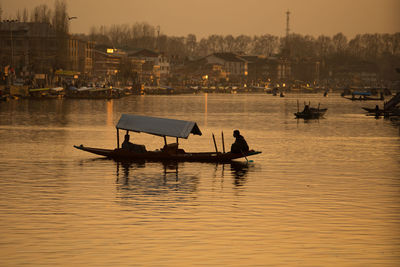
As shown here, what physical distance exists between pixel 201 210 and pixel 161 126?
53.2ft

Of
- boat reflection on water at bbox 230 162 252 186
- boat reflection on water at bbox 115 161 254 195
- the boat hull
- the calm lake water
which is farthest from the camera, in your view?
the boat hull

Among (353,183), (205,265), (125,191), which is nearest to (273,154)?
(353,183)

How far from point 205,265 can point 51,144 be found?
1586 inches

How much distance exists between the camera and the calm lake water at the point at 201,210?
2041 centimetres

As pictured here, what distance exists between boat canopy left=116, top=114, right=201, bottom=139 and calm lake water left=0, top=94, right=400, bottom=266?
1.91 m

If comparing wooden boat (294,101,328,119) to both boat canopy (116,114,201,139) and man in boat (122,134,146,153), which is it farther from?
man in boat (122,134,146,153)

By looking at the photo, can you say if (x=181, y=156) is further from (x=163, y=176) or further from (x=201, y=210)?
(x=201, y=210)

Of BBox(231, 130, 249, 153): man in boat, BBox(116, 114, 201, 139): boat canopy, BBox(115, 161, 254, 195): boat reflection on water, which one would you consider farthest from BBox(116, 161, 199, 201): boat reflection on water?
BBox(231, 130, 249, 153): man in boat

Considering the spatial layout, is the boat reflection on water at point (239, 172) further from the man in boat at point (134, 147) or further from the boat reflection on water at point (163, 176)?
the man in boat at point (134, 147)

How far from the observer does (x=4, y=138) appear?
6281 cm

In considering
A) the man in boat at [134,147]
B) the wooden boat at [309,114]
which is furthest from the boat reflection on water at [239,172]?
the wooden boat at [309,114]

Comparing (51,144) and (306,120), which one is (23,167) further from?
(306,120)

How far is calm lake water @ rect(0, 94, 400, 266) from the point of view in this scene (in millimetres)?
20406

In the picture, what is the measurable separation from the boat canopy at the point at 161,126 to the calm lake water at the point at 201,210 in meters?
1.91
